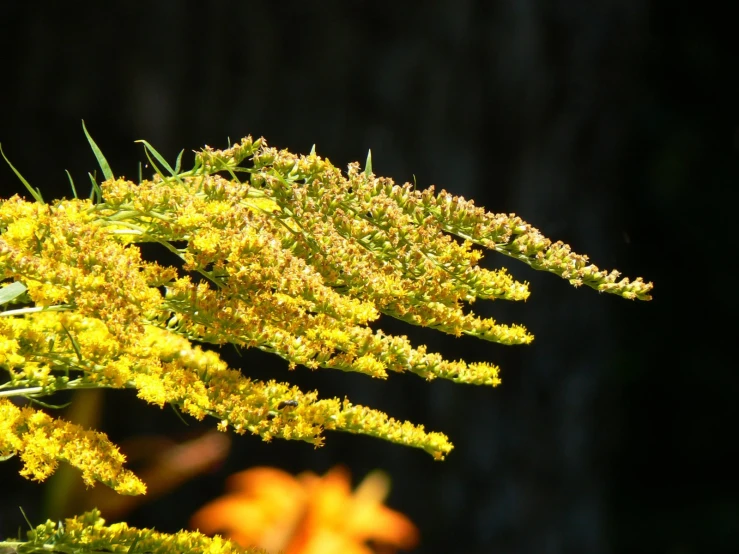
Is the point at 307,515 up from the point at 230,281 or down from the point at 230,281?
up

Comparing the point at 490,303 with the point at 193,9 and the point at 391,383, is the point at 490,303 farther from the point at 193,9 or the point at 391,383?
the point at 193,9

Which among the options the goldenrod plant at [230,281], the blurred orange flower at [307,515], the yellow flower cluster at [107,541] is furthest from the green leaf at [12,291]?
the blurred orange flower at [307,515]

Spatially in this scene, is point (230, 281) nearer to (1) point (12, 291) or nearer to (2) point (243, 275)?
(2) point (243, 275)

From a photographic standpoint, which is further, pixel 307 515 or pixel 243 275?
pixel 307 515

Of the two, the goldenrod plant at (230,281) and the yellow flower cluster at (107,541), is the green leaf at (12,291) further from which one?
the yellow flower cluster at (107,541)

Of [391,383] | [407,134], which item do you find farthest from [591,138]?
[391,383]

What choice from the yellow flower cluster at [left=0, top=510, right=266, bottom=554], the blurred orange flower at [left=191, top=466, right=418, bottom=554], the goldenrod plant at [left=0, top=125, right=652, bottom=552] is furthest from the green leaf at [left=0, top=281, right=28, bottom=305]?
the blurred orange flower at [left=191, top=466, right=418, bottom=554]

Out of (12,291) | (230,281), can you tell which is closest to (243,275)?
(230,281)

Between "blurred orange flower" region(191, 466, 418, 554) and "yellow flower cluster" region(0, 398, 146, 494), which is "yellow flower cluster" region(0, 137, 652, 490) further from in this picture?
"blurred orange flower" region(191, 466, 418, 554)
